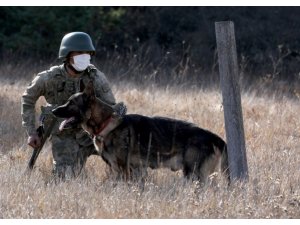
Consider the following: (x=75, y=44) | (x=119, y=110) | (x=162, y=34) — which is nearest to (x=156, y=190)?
(x=119, y=110)

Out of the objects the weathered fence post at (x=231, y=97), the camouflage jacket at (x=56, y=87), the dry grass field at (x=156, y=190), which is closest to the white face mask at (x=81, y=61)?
the camouflage jacket at (x=56, y=87)

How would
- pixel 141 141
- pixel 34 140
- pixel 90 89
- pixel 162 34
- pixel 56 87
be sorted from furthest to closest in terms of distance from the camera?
pixel 162 34 → pixel 56 87 → pixel 34 140 → pixel 141 141 → pixel 90 89

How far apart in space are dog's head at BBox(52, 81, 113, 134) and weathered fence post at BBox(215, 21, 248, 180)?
125 cm

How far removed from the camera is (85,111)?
7086mm

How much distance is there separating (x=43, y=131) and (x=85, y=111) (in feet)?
3.17

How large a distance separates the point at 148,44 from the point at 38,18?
417 centimetres

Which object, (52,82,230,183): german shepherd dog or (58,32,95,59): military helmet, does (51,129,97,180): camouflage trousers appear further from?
(58,32,95,59): military helmet

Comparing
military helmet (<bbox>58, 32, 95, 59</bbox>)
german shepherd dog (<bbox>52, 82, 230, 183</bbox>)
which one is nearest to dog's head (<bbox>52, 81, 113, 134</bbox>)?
german shepherd dog (<bbox>52, 82, 230, 183</bbox>)

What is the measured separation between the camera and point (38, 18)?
17438mm

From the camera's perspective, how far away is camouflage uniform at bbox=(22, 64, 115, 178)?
7645 millimetres

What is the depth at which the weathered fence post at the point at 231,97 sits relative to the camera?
6.60 m

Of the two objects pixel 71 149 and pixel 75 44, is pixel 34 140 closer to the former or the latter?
pixel 71 149

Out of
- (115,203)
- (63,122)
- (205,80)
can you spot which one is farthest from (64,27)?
(115,203)

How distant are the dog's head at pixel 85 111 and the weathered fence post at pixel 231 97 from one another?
1250 millimetres
